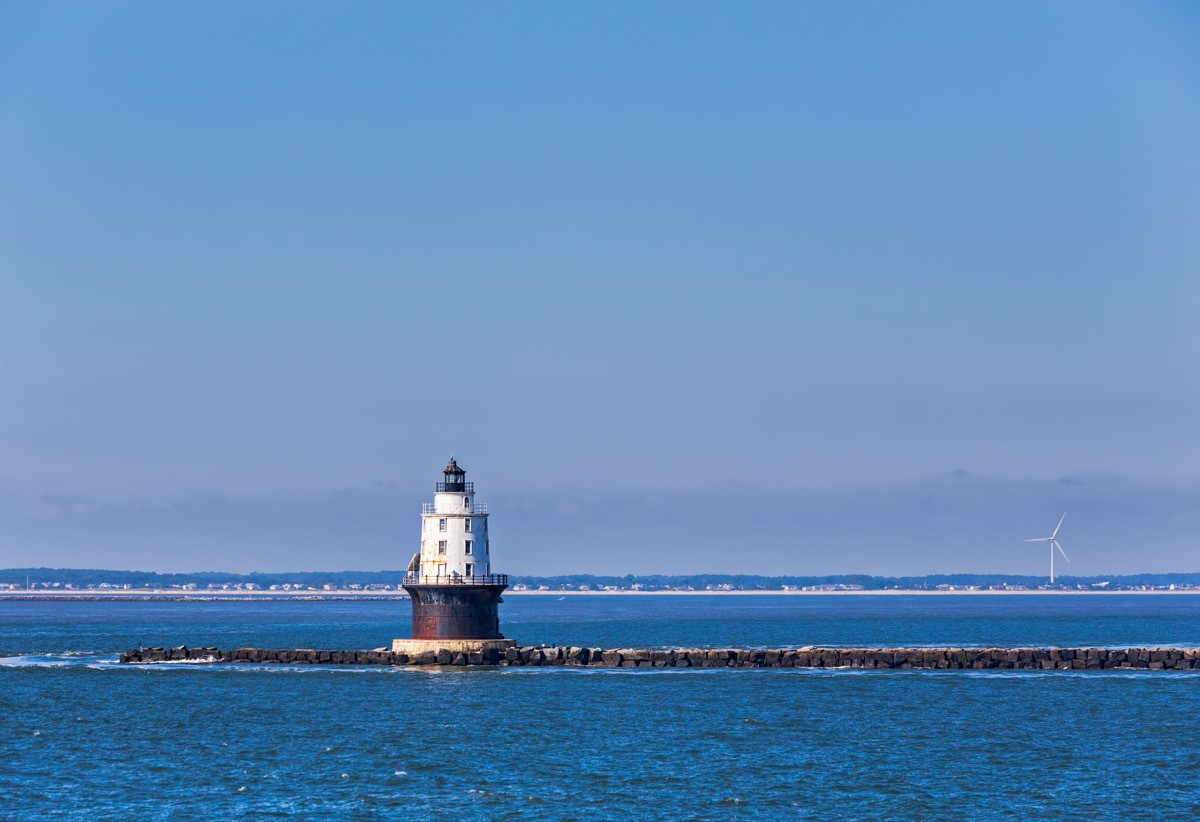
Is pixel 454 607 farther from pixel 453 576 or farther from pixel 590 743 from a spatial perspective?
pixel 590 743

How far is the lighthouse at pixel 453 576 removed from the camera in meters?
76.4

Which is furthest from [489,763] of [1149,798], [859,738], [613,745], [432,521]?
[432,521]

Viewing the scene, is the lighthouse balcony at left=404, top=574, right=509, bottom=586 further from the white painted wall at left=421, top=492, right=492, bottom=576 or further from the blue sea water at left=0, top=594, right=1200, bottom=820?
the blue sea water at left=0, top=594, right=1200, bottom=820

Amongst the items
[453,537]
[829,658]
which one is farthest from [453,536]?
[829,658]

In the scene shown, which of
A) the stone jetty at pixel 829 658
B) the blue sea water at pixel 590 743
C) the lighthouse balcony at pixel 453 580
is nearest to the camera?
the blue sea water at pixel 590 743

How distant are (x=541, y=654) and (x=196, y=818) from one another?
42642 mm

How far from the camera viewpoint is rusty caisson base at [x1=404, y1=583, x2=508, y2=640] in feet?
251

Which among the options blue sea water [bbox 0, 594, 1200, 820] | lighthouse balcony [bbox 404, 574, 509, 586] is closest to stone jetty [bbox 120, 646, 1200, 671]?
blue sea water [bbox 0, 594, 1200, 820]

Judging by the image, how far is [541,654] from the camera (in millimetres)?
81562

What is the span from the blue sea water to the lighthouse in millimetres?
2213

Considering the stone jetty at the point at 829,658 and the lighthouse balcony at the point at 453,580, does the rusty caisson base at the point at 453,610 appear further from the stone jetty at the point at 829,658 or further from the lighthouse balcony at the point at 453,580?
the stone jetty at the point at 829,658

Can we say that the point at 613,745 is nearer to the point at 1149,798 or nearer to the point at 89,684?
the point at 1149,798

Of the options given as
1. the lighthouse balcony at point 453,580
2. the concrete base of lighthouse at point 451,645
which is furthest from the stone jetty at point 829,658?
the lighthouse balcony at point 453,580

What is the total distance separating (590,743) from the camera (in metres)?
52.8
